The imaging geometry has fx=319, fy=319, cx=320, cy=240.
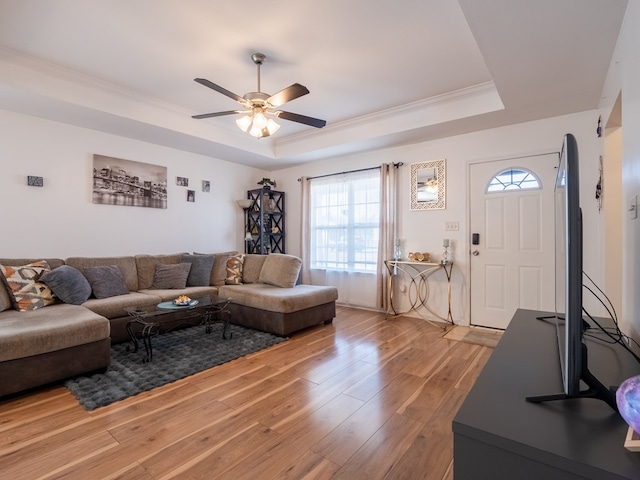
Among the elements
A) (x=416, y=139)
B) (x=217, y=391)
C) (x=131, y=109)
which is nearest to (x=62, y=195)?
(x=131, y=109)

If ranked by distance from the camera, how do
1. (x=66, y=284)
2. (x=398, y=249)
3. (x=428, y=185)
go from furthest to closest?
(x=398, y=249), (x=428, y=185), (x=66, y=284)

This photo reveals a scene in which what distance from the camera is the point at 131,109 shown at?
3.57m

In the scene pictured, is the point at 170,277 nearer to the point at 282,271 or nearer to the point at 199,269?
the point at 199,269

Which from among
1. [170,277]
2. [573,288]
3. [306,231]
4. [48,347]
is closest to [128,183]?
[170,277]

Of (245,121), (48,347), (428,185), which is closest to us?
(48,347)

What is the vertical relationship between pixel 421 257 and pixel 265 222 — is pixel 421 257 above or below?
below

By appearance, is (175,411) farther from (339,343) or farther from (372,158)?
(372,158)

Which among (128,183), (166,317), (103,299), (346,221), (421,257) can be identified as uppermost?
(128,183)

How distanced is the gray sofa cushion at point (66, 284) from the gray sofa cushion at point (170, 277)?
0.86m

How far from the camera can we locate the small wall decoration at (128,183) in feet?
13.1

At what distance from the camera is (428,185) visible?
436 centimetres

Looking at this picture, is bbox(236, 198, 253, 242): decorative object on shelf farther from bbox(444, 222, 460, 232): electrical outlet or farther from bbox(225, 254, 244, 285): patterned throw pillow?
bbox(444, 222, 460, 232): electrical outlet

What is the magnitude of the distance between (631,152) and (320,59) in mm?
2345

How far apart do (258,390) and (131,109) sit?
329 cm
